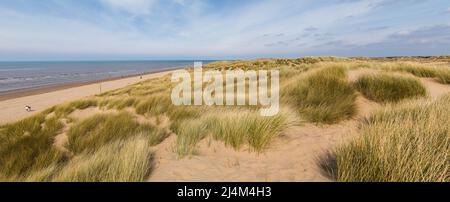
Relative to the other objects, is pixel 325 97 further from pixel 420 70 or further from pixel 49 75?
pixel 49 75

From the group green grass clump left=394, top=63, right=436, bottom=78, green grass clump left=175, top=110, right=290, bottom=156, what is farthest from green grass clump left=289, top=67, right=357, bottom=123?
green grass clump left=394, top=63, right=436, bottom=78

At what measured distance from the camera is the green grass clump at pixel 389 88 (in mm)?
5914

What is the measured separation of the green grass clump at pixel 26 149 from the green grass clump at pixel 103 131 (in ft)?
1.46

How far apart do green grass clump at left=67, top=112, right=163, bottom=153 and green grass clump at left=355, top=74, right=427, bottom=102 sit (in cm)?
551

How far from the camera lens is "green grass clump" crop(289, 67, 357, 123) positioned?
4.84 metres

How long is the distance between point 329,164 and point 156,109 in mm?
5453

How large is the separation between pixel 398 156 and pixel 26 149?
6.24 meters

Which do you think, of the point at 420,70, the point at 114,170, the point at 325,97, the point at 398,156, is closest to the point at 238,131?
the point at 114,170

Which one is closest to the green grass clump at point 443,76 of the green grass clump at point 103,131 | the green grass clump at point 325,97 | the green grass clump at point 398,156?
the green grass clump at point 325,97

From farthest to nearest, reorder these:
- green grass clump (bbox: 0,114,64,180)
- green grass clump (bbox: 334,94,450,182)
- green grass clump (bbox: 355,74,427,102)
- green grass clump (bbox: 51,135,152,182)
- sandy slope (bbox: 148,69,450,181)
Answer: green grass clump (bbox: 355,74,427,102) → green grass clump (bbox: 0,114,64,180) → sandy slope (bbox: 148,69,450,181) → green grass clump (bbox: 51,135,152,182) → green grass clump (bbox: 334,94,450,182)

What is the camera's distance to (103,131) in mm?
5418

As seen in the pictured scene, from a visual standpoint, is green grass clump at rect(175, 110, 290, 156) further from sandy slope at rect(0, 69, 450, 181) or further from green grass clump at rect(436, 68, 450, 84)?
green grass clump at rect(436, 68, 450, 84)

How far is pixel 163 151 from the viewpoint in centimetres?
388
